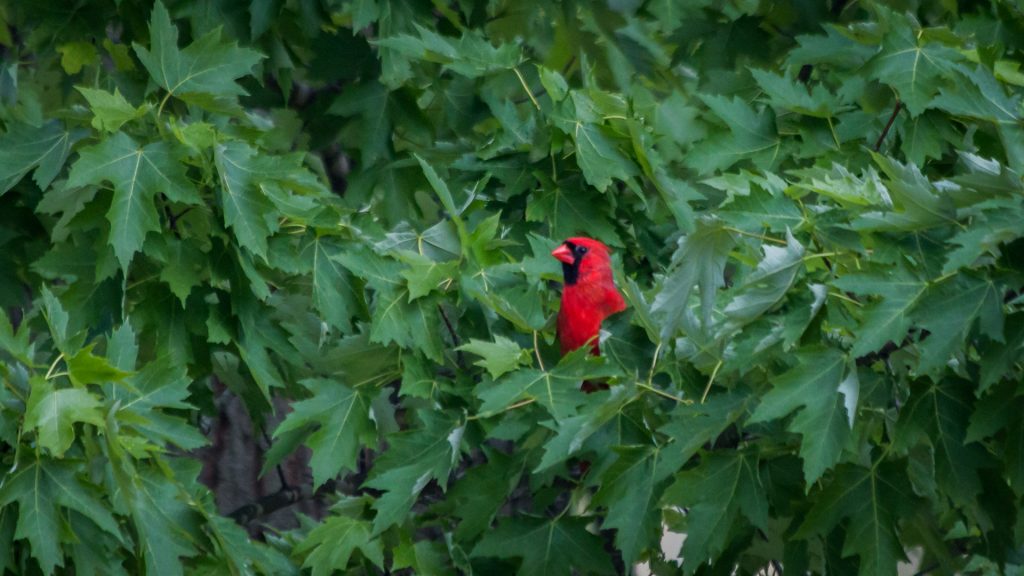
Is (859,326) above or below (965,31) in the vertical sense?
above

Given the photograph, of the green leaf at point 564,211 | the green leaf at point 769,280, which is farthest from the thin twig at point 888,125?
the green leaf at point 769,280

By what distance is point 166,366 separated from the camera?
3.40 meters

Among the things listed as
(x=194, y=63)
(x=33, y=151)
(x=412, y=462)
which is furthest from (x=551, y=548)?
(x=33, y=151)

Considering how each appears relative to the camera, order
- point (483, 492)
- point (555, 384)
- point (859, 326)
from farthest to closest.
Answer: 1. point (483, 492)
2. point (555, 384)
3. point (859, 326)

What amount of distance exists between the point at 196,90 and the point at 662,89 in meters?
2.39

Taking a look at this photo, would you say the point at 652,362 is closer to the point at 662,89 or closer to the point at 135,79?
the point at 135,79

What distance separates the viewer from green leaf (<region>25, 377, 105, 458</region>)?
9.72 feet

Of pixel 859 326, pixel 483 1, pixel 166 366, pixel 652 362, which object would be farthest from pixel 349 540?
pixel 483 1

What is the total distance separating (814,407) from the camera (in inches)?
111

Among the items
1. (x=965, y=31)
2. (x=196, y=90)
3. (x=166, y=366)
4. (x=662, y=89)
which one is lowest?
(x=662, y=89)

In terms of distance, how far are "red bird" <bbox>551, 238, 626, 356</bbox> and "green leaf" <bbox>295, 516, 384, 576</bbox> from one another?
715mm

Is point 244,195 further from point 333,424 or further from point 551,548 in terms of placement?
point 551,548

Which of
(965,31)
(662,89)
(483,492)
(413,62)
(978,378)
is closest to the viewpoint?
(978,378)

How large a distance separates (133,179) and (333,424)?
75 cm
